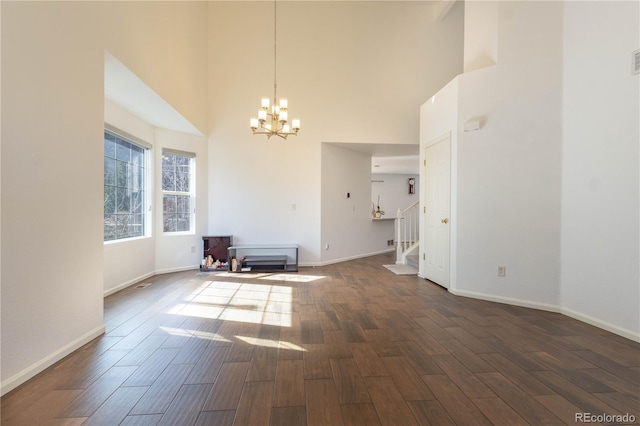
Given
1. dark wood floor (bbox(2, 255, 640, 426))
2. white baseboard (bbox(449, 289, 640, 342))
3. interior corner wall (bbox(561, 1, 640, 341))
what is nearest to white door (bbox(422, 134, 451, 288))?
white baseboard (bbox(449, 289, 640, 342))

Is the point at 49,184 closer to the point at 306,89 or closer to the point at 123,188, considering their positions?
the point at 123,188

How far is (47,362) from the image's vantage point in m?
2.15

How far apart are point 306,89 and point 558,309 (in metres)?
5.30

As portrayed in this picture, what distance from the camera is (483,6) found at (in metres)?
4.05

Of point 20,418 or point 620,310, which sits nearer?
point 20,418

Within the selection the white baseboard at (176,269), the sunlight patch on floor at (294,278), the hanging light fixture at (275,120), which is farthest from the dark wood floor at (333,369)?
the hanging light fixture at (275,120)

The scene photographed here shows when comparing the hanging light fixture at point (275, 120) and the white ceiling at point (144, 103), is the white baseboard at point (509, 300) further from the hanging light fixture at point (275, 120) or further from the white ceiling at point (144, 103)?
the white ceiling at point (144, 103)

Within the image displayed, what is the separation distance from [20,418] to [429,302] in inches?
144

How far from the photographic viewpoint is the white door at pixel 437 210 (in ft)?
14.3

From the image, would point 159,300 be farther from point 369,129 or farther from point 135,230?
point 369,129

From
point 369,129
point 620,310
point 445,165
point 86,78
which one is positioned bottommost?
point 620,310

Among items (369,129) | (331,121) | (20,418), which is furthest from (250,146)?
(20,418)

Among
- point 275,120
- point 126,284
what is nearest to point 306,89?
point 275,120

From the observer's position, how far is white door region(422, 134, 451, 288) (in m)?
4.36
